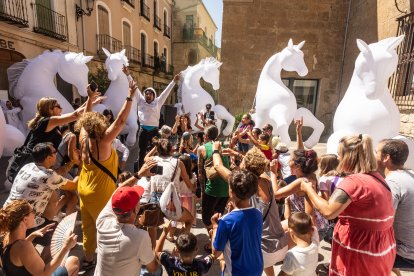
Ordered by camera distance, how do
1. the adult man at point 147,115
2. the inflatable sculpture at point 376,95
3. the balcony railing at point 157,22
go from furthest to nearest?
the balcony railing at point 157,22
the adult man at point 147,115
the inflatable sculpture at point 376,95

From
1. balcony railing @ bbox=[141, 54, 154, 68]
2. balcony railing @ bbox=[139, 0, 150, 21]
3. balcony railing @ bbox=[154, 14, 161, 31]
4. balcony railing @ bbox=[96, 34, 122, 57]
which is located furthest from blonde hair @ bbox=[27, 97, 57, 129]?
balcony railing @ bbox=[154, 14, 161, 31]

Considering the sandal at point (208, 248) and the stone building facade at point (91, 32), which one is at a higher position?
the stone building facade at point (91, 32)

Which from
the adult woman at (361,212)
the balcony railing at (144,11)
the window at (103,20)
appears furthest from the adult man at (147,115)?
the balcony railing at (144,11)

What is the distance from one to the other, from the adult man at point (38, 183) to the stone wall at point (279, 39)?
9.32 metres

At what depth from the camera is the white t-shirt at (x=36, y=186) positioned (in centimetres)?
200

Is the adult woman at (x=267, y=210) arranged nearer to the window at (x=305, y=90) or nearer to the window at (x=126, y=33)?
the window at (x=305, y=90)

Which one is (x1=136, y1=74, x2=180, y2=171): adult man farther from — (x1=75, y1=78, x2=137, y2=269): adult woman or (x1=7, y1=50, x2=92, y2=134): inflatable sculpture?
(x1=75, y1=78, x2=137, y2=269): adult woman

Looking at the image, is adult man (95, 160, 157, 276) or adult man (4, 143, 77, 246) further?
adult man (4, 143, 77, 246)

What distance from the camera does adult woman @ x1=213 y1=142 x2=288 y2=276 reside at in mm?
1840

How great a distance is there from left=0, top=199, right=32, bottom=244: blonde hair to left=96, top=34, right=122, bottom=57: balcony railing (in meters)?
11.6

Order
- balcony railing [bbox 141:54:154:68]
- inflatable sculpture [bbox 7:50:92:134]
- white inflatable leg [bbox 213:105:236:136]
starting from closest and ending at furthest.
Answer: inflatable sculpture [bbox 7:50:92:134]
white inflatable leg [bbox 213:105:236:136]
balcony railing [bbox 141:54:154:68]

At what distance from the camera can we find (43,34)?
8.80 meters

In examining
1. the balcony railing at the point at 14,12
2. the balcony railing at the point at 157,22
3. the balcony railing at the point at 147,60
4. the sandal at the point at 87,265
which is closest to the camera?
the sandal at the point at 87,265

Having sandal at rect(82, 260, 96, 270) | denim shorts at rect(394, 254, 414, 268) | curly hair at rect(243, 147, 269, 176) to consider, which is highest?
curly hair at rect(243, 147, 269, 176)
